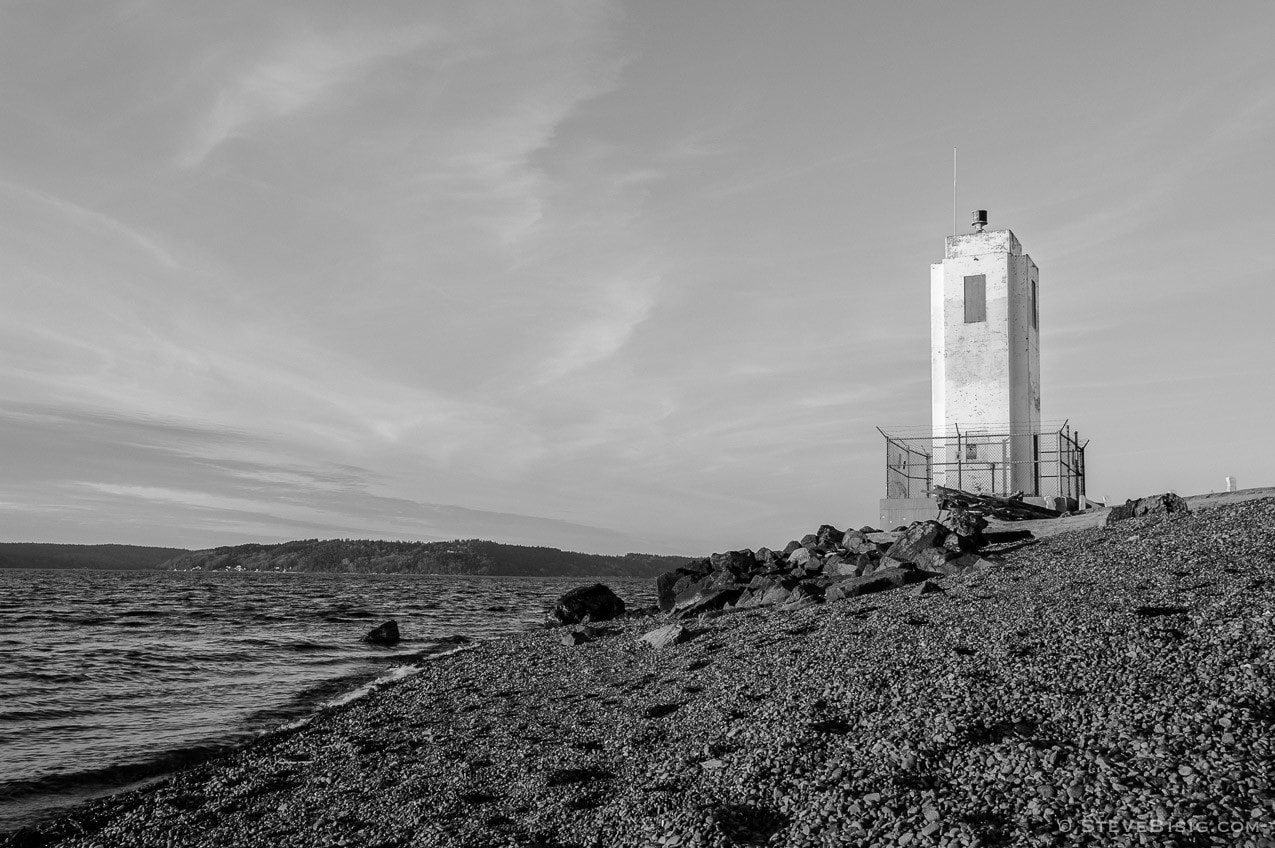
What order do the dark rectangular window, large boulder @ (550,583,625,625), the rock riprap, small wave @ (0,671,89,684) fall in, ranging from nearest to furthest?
the rock riprap → small wave @ (0,671,89,684) → large boulder @ (550,583,625,625) → the dark rectangular window

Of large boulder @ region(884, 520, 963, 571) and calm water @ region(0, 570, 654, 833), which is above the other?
large boulder @ region(884, 520, 963, 571)

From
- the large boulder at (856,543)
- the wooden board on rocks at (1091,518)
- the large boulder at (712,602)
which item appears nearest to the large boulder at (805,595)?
the large boulder at (712,602)

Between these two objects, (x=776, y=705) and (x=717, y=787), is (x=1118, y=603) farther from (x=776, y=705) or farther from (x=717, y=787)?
(x=717, y=787)

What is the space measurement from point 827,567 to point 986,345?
44.7 feet

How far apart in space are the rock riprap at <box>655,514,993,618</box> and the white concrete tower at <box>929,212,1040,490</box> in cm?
624

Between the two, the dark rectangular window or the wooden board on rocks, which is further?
the dark rectangular window

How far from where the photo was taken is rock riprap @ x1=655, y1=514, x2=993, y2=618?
1820 cm

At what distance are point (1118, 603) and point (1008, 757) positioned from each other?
18.0 ft

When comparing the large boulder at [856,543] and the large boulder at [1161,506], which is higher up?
the large boulder at [1161,506]

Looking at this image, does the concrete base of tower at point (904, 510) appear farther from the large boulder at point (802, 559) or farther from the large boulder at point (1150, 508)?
the large boulder at point (1150, 508)

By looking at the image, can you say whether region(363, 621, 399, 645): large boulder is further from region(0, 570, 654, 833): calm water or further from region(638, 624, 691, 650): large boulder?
region(638, 624, 691, 650): large boulder

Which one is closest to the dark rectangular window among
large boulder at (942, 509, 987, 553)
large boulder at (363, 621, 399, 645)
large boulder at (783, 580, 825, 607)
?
large boulder at (942, 509, 987, 553)

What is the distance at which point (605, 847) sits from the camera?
24.3 ft

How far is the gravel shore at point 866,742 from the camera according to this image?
22.1 feet
